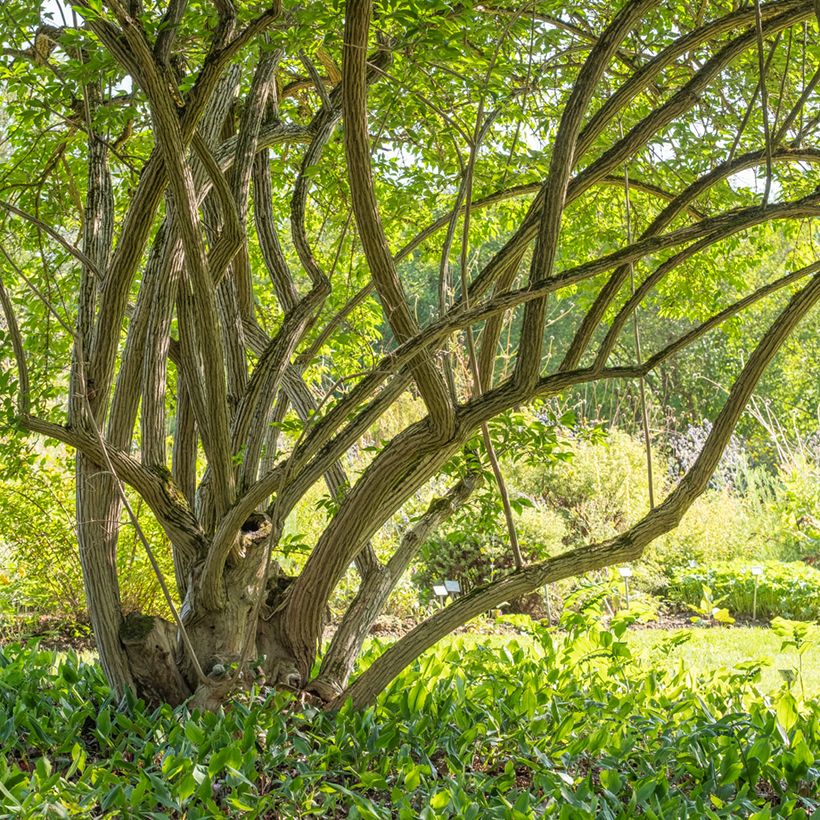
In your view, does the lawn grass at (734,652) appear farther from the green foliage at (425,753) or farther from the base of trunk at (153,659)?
the base of trunk at (153,659)

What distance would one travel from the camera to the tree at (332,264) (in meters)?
2.49

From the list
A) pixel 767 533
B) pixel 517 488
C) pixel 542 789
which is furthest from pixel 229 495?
pixel 767 533

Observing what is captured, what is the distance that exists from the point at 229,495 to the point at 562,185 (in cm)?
143

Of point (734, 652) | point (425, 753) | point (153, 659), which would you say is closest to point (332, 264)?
point (153, 659)

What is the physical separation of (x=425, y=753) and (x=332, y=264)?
5.56ft

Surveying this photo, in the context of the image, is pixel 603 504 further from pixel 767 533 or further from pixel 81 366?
pixel 81 366

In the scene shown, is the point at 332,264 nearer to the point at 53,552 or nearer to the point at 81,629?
the point at 53,552

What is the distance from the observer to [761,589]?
7.19m

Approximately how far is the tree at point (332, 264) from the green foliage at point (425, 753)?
0.68 ft

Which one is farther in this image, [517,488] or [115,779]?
[517,488]

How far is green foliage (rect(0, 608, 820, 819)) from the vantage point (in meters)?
2.29

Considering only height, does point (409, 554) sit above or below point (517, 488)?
below

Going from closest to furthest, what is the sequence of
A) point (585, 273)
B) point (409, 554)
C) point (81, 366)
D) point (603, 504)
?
1. point (585, 273)
2. point (81, 366)
3. point (409, 554)
4. point (603, 504)

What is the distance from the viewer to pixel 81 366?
278 cm
